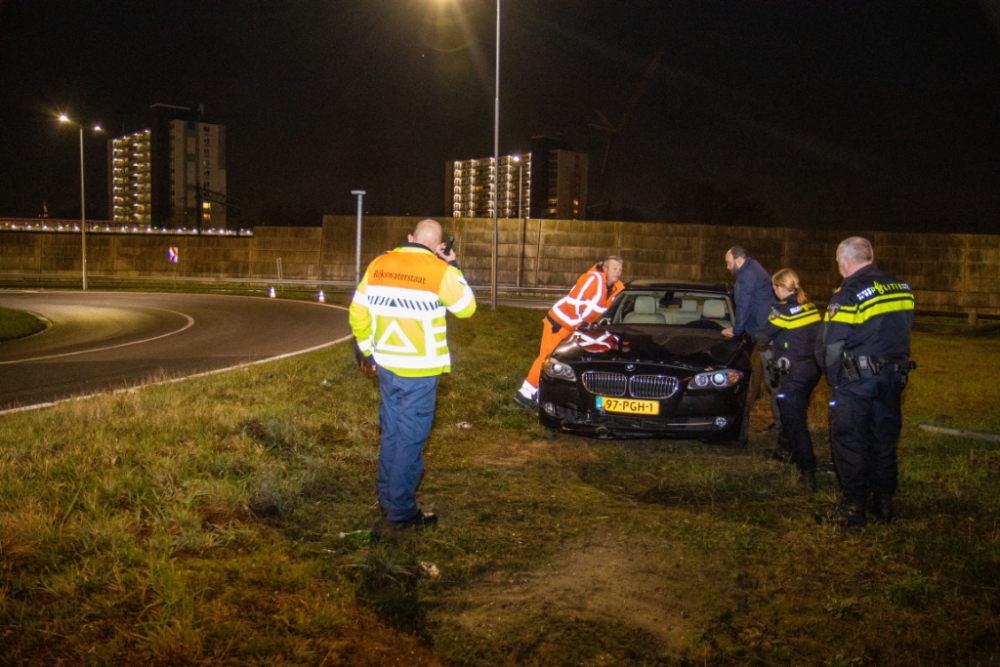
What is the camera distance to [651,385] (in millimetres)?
7035

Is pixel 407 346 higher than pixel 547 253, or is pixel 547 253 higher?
pixel 547 253

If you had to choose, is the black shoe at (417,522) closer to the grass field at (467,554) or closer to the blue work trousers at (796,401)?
the grass field at (467,554)

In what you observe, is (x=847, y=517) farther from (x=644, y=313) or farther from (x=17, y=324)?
(x=17, y=324)

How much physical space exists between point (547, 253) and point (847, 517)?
94.5 ft

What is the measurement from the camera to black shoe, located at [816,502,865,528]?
526 cm

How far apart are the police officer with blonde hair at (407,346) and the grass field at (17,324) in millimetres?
13919

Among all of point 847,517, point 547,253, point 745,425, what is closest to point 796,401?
point 745,425

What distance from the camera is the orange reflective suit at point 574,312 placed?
856 centimetres

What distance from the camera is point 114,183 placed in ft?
597

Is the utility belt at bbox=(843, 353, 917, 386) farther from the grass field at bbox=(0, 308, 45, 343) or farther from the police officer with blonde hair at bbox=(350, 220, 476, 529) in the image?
the grass field at bbox=(0, 308, 45, 343)

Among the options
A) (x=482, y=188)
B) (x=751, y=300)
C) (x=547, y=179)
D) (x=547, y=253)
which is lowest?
(x=751, y=300)

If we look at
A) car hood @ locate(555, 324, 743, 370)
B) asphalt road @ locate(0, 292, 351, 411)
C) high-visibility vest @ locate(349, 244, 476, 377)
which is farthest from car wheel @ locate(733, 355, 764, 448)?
asphalt road @ locate(0, 292, 351, 411)

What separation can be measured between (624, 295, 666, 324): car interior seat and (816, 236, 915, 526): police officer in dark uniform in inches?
131

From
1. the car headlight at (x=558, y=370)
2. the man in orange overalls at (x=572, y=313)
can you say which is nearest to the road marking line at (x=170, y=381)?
the man in orange overalls at (x=572, y=313)
